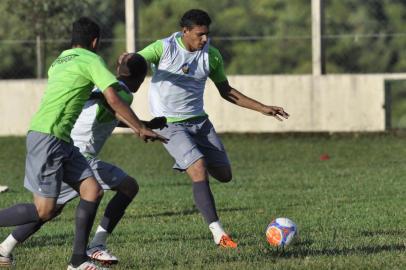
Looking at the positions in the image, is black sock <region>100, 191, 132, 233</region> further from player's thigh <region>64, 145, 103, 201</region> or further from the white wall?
the white wall

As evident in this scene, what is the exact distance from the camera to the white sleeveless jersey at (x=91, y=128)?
8.88 meters

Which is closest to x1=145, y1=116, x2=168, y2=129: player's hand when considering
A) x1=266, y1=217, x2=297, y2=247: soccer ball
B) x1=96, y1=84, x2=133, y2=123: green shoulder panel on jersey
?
x1=96, y1=84, x2=133, y2=123: green shoulder panel on jersey

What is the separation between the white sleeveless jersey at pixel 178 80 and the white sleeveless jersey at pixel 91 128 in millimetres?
1092

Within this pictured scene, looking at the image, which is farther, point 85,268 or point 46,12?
point 46,12

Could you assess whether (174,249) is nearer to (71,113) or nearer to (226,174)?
(226,174)

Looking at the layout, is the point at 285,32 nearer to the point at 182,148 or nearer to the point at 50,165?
the point at 182,148

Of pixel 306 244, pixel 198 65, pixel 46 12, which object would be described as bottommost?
pixel 306 244

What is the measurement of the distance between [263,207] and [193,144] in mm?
3111

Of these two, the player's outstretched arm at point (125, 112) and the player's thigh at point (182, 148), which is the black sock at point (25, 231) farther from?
the player's thigh at point (182, 148)

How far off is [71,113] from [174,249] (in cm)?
177

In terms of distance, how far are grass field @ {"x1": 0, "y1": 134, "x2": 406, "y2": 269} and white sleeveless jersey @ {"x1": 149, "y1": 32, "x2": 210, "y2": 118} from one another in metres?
1.10

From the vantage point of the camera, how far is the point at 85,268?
26.4 ft

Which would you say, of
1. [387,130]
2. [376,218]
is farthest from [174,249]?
[387,130]

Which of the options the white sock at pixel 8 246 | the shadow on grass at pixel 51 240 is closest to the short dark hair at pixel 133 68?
the white sock at pixel 8 246
